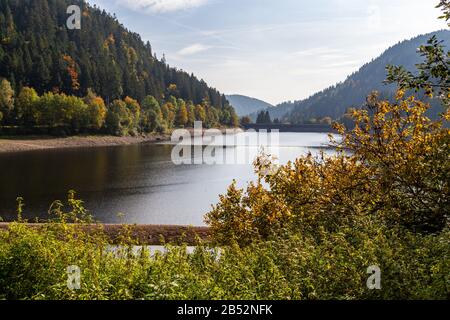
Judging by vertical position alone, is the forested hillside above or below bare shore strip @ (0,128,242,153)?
above

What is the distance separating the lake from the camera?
3781cm

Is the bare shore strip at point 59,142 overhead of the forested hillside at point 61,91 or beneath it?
beneath

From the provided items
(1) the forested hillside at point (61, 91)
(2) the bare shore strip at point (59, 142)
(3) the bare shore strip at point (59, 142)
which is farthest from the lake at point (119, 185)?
(1) the forested hillside at point (61, 91)

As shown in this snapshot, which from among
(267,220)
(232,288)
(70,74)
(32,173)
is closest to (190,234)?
(267,220)

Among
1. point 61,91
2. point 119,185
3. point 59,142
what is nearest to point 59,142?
point 59,142

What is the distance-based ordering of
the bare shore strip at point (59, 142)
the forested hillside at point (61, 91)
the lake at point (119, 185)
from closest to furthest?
the lake at point (119, 185) → the bare shore strip at point (59, 142) → the forested hillside at point (61, 91)

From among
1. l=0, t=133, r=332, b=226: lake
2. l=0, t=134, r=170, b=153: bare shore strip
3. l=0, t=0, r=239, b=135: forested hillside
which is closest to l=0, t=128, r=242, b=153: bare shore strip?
l=0, t=134, r=170, b=153: bare shore strip

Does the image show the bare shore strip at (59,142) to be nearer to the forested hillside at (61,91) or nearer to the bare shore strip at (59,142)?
the bare shore strip at (59,142)

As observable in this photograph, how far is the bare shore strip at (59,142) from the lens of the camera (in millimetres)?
90188

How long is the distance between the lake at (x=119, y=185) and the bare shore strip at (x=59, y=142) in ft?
33.3

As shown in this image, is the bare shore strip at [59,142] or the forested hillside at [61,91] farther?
the forested hillside at [61,91]

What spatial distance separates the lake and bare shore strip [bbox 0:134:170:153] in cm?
1014

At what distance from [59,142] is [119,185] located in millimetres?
58459

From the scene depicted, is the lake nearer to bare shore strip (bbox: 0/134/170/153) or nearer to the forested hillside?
bare shore strip (bbox: 0/134/170/153)
